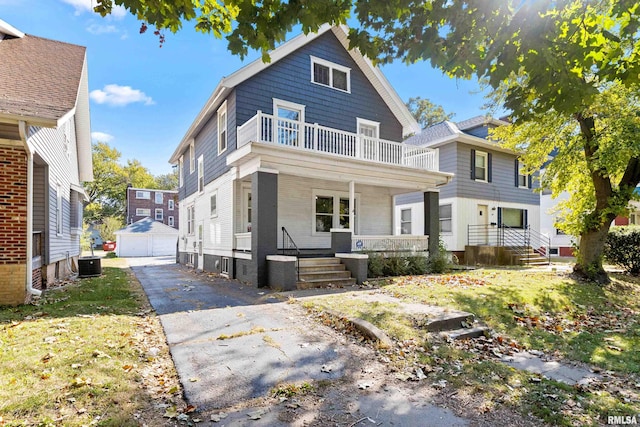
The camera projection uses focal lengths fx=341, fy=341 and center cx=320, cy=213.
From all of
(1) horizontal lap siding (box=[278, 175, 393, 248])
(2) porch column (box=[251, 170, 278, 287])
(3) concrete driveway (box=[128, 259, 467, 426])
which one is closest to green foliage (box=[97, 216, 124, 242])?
(1) horizontal lap siding (box=[278, 175, 393, 248])

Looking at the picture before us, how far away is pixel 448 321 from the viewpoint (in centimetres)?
564

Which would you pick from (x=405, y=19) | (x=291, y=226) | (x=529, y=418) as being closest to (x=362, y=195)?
(x=291, y=226)

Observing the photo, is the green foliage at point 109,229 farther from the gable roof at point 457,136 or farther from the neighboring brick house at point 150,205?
the gable roof at point 457,136

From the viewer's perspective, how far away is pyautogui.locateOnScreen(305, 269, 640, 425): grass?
11.1 feet

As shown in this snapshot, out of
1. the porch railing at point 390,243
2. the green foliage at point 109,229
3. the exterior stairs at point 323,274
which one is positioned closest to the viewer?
the exterior stairs at point 323,274

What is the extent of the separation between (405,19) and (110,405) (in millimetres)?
6011

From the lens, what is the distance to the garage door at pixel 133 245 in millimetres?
32125

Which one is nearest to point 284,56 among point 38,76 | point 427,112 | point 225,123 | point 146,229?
point 225,123

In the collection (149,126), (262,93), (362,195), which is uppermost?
(149,126)

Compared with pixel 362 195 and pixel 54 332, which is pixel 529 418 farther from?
pixel 362 195

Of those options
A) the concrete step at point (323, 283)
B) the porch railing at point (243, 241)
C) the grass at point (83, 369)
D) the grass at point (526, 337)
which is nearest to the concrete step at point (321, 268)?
the concrete step at point (323, 283)

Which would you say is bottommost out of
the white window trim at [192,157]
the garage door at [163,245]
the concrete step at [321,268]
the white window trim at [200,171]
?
the garage door at [163,245]

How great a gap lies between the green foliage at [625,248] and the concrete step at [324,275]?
11.0 m

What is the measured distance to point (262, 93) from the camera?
12.1m
